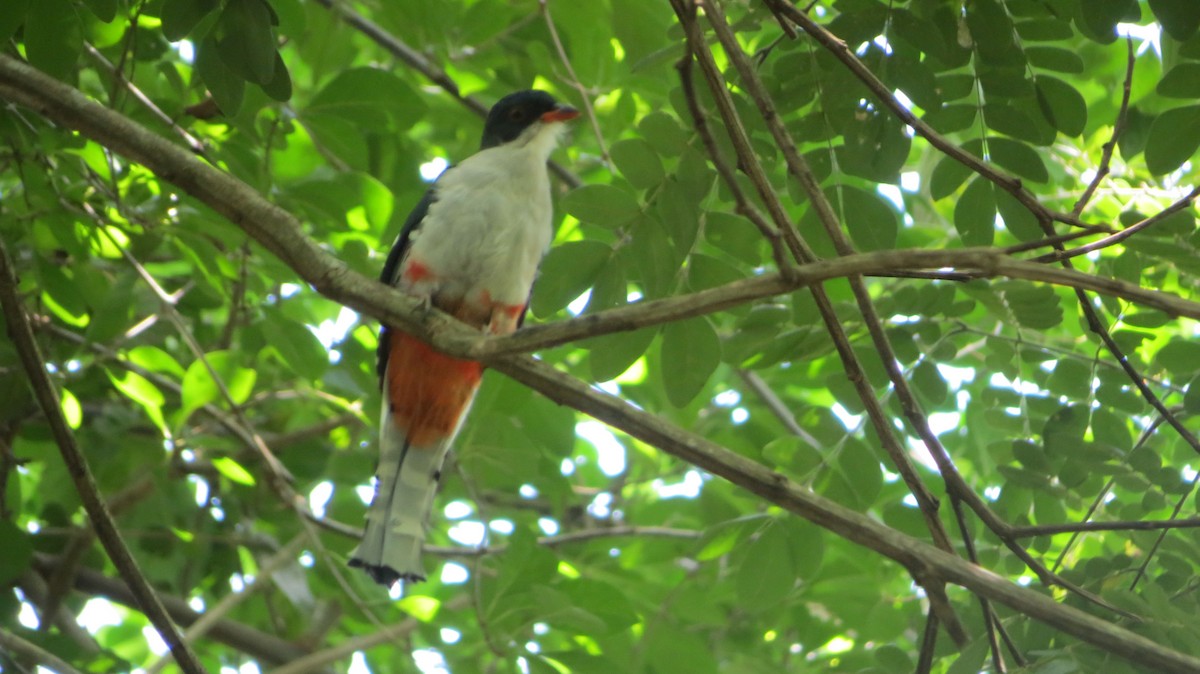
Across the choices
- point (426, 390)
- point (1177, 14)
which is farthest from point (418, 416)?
point (1177, 14)

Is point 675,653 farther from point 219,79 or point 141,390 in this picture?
point 219,79

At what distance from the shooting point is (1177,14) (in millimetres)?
2455

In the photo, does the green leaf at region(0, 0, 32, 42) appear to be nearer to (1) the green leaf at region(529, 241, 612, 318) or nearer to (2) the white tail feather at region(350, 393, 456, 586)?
(1) the green leaf at region(529, 241, 612, 318)

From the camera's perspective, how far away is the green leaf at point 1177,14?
245cm

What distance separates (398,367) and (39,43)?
1769 millimetres

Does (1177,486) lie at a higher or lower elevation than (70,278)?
lower

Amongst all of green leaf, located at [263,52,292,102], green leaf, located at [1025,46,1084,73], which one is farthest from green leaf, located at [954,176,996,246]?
green leaf, located at [263,52,292,102]

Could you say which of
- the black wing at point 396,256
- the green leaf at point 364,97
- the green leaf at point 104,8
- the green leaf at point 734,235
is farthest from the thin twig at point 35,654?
the green leaf at point 734,235

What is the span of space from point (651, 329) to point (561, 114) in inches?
64.4

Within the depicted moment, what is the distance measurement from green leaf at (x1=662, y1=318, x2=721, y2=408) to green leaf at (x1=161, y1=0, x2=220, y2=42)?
1.47 metres

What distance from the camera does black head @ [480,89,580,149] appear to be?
456 centimetres

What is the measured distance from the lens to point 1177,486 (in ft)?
9.73

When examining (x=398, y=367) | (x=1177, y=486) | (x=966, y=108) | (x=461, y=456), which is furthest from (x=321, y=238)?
(x=1177, y=486)

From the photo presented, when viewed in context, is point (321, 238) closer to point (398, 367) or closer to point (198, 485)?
point (398, 367)
